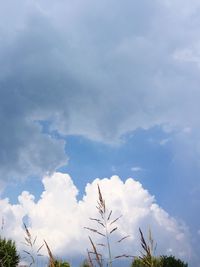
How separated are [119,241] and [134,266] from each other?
59426 millimetres

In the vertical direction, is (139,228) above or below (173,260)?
below

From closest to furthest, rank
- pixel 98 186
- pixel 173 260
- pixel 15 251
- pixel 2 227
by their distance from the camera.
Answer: pixel 98 186 < pixel 2 227 < pixel 15 251 < pixel 173 260

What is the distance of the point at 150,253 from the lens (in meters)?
4.48

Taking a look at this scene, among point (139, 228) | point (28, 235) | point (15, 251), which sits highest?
point (15, 251)

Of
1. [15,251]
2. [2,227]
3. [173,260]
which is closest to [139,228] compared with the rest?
[2,227]

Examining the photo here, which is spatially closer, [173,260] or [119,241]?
[119,241]

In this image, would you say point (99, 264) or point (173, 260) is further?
point (173, 260)

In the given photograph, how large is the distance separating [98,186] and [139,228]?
0.72 m

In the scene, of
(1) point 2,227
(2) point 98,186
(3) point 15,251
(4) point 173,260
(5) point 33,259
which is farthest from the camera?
(4) point 173,260

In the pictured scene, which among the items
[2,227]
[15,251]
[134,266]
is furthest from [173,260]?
[2,227]

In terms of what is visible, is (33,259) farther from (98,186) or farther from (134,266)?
(134,266)

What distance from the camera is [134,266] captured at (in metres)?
61.8

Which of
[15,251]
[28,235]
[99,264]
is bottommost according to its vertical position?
[99,264]

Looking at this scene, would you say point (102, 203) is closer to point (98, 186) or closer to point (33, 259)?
point (98, 186)
